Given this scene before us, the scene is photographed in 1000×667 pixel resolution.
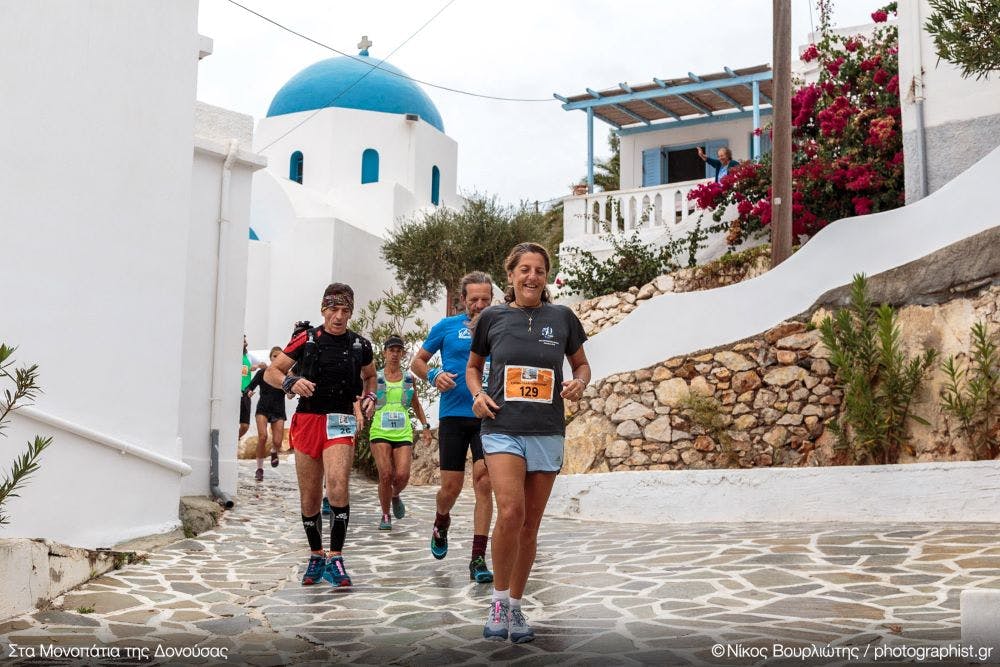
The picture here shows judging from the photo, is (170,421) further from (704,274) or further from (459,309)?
(704,274)

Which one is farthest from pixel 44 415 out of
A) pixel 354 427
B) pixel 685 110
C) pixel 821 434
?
pixel 685 110

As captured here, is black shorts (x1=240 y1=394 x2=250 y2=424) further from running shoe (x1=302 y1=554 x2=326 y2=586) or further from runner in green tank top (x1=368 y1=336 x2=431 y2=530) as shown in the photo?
running shoe (x1=302 y1=554 x2=326 y2=586)

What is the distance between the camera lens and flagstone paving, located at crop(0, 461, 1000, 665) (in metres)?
4.76

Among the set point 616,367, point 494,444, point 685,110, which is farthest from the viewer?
point 685,110

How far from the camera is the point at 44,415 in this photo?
7230 millimetres

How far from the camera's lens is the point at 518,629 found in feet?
15.9

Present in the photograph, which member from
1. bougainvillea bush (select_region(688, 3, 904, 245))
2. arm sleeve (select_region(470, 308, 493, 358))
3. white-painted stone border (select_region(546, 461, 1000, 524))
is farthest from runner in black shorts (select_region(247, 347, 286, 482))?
arm sleeve (select_region(470, 308, 493, 358))

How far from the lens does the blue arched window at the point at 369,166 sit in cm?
2692

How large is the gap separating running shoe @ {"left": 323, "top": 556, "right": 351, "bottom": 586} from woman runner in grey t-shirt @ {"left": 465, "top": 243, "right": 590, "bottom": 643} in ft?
6.21

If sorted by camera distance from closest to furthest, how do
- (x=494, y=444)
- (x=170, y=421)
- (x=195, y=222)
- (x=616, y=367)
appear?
(x=494, y=444) < (x=170, y=421) < (x=195, y=222) < (x=616, y=367)

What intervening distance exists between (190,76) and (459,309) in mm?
3814

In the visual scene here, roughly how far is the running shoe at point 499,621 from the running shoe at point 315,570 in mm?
2136

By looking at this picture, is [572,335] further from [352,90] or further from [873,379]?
[352,90]

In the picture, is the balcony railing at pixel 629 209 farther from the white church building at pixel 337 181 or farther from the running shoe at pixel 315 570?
the running shoe at pixel 315 570
